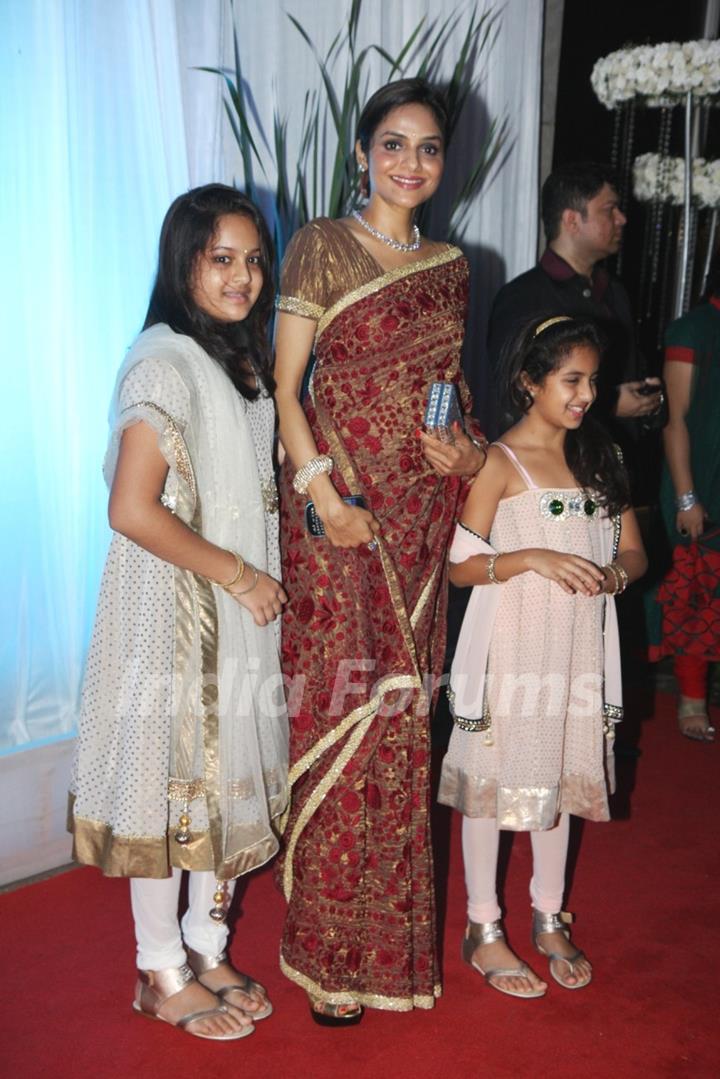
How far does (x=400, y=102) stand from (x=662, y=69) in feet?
7.99

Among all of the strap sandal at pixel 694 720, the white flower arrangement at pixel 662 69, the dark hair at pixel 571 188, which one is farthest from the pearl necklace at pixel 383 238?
the white flower arrangement at pixel 662 69

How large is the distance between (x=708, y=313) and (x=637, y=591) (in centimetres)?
101

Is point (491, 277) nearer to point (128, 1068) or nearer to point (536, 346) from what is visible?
point (536, 346)

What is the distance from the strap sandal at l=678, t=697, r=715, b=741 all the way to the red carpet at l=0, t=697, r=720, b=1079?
32.4 inches

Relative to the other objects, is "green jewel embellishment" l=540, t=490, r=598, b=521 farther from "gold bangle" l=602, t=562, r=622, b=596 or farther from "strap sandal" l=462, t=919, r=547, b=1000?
"strap sandal" l=462, t=919, r=547, b=1000

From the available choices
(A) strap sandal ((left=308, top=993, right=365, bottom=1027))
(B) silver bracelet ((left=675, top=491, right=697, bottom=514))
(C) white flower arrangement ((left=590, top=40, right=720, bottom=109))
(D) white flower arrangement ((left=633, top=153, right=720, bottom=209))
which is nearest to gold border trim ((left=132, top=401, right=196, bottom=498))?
(A) strap sandal ((left=308, top=993, right=365, bottom=1027))

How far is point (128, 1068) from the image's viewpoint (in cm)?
188

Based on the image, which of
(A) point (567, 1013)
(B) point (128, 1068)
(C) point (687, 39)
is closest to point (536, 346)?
(A) point (567, 1013)

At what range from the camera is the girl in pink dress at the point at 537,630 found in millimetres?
2084

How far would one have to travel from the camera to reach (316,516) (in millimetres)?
1917

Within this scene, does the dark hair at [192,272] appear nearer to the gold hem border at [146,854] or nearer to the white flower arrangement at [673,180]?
the gold hem border at [146,854]

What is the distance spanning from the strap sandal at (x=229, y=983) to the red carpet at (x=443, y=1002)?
0.10ft

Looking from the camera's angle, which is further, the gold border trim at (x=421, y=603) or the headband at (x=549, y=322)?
the headband at (x=549, y=322)

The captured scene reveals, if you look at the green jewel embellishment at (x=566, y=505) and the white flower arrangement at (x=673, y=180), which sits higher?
the white flower arrangement at (x=673, y=180)
